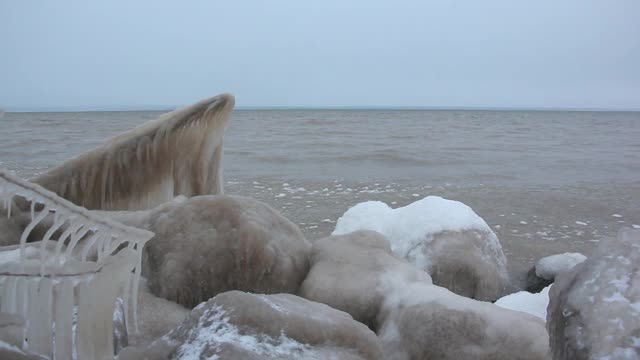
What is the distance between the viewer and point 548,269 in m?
4.84

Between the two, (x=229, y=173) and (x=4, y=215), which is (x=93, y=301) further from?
(x=229, y=173)

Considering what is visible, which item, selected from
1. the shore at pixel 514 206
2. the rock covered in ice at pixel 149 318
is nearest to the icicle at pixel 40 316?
the rock covered in ice at pixel 149 318

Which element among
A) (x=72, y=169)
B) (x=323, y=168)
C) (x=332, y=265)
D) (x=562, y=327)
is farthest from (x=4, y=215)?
(x=323, y=168)

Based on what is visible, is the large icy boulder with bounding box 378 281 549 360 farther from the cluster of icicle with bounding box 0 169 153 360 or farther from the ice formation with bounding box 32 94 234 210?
the ice formation with bounding box 32 94 234 210

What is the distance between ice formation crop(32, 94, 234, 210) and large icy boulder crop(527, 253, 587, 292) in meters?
3.27

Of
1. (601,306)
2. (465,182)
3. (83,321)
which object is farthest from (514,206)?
(83,321)

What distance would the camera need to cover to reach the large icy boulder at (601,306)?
4.88ft

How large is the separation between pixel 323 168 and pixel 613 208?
258 inches

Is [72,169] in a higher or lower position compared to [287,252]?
higher

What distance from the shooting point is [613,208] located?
322 inches

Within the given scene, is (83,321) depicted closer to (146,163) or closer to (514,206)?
(146,163)

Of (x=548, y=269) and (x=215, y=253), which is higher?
(x=215, y=253)

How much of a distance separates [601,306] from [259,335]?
1066 millimetres

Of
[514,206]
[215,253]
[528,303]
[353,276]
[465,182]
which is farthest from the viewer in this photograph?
[465,182]
